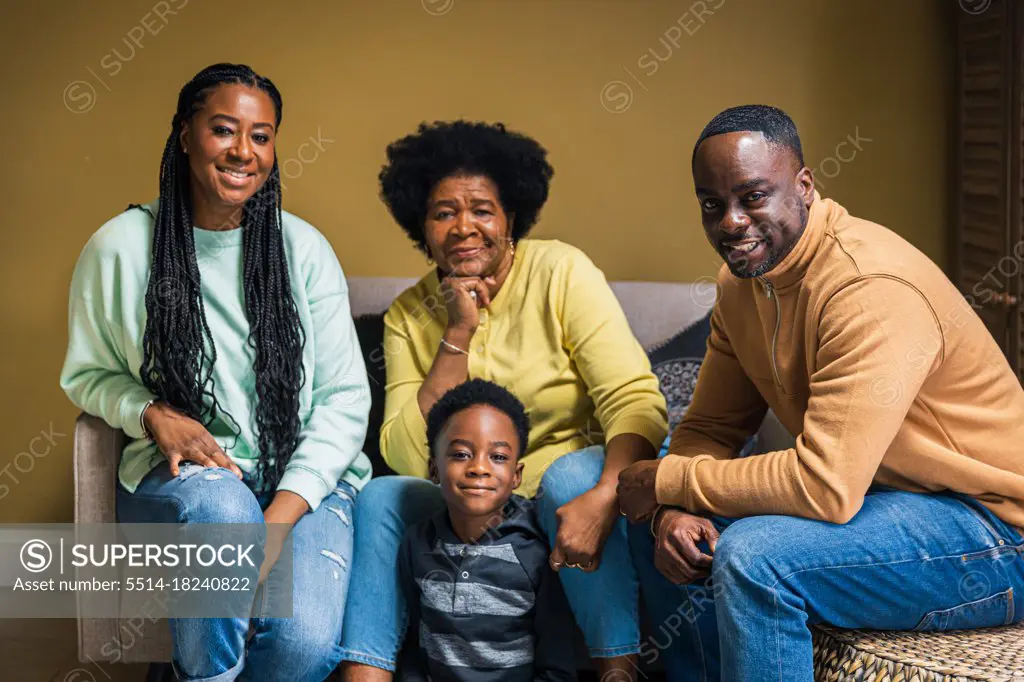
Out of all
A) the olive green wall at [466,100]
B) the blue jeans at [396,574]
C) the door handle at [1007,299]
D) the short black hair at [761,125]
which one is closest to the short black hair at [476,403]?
the blue jeans at [396,574]

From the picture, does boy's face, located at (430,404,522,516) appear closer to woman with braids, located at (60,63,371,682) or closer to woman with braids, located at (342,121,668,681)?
woman with braids, located at (342,121,668,681)

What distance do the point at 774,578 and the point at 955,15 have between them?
79.0 inches

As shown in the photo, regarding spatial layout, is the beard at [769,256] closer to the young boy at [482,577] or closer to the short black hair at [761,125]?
the short black hair at [761,125]

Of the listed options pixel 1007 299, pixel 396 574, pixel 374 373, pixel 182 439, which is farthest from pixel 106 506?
pixel 1007 299

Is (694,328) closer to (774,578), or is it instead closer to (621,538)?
(621,538)

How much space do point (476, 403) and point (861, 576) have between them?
0.81 metres

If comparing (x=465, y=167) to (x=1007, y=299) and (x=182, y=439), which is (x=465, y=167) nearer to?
(x=182, y=439)

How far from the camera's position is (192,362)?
2.17 m

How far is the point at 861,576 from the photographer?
168 centimetres

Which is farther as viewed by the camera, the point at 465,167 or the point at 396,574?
the point at 465,167

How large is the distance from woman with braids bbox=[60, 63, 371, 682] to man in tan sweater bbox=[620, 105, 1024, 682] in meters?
0.73

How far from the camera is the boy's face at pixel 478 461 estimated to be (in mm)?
2059

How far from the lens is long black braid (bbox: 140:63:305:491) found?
217 centimetres

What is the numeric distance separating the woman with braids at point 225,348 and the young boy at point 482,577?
18cm
